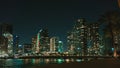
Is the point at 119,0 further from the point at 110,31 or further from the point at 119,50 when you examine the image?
the point at 119,50

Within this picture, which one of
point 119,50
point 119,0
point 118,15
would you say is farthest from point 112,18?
point 119,0

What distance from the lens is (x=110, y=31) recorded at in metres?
65.8

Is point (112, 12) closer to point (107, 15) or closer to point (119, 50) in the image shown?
point (107, 15)

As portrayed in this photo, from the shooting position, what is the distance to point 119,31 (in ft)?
214

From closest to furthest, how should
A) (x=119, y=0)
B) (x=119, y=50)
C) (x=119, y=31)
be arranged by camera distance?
(x=119, y=0) < (x=119, y=31) < (x=119, y=50)

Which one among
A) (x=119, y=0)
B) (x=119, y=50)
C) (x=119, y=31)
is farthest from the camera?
(x=119, y=50)

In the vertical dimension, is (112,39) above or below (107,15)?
below

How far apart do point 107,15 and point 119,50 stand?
Result: 1068 inches

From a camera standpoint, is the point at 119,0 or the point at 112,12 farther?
the point at 112,12

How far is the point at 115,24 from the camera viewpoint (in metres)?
65.9

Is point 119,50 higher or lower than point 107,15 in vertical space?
lower

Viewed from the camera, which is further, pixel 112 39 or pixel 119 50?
pixel 119 50

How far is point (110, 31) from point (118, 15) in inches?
156

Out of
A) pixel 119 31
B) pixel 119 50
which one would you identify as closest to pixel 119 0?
pixel 119 31
